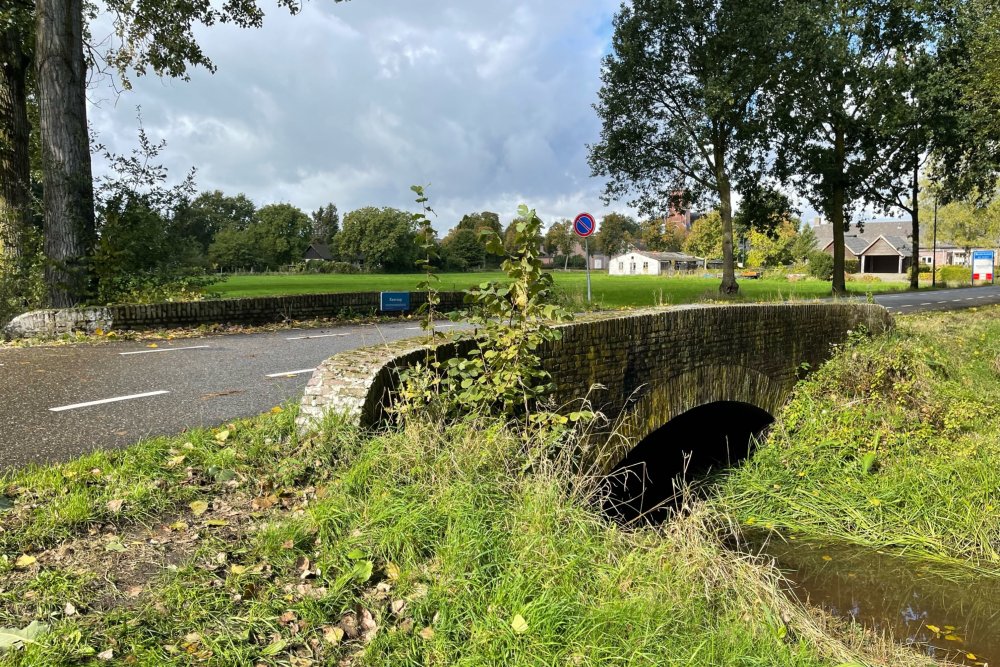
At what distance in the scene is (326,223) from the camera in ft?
367

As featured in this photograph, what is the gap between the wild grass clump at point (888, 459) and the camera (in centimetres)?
898

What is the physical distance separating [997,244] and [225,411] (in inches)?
3298

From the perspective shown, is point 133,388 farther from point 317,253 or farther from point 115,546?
point 317,253

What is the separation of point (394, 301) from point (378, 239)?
221 ft

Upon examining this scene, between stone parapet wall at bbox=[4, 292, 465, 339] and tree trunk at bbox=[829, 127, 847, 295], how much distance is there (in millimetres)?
22879

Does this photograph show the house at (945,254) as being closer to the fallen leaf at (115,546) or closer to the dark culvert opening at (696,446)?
the dark culvert opening at (696,446)

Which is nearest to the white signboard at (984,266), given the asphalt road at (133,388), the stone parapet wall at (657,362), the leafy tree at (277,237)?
the stone parapet wall at (657,362)

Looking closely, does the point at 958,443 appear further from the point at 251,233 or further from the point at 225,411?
the point at 251,233

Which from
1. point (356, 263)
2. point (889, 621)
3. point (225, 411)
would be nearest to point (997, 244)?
point (356, 263)

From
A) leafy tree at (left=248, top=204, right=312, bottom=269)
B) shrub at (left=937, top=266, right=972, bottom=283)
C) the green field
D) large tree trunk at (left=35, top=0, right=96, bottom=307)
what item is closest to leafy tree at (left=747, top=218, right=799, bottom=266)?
shrub at (left=937, top=266, right=972, bottom=283)

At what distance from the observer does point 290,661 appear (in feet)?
9.25

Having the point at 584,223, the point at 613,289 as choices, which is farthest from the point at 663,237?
the point at 584,223

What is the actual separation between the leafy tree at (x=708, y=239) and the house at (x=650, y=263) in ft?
28.2

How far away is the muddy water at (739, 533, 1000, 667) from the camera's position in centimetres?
648
